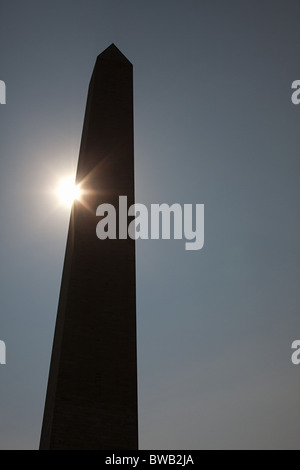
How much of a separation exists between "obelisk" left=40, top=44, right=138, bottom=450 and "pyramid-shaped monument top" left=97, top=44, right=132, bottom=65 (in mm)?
2515

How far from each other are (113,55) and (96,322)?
29.3 ft

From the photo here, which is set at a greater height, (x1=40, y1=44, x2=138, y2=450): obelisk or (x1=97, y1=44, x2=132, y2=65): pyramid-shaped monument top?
(x1=97, y1=44, x2=132, y2=65): pyramid-shaped monument top

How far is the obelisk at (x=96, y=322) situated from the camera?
Answer: 1034cm

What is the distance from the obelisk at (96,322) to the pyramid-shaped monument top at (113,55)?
8.25ft

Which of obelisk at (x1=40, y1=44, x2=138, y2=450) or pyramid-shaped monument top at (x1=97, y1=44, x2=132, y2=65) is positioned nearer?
obelisk at (x1=40, y1=44, x2=138, y2=450)

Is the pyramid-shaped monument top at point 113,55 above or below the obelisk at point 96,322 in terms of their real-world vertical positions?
above

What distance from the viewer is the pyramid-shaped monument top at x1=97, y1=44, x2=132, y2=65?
15.8 meters

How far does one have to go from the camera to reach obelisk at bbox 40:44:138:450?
33.9 ft

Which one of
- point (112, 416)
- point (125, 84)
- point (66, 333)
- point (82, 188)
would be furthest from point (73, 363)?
point (125, 84)

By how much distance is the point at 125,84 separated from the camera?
15195 millimetres

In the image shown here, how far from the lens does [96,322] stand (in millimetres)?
11297

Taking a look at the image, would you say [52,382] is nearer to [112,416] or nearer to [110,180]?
[112,416]
